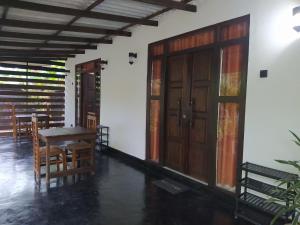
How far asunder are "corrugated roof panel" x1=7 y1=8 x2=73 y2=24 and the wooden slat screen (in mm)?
4246

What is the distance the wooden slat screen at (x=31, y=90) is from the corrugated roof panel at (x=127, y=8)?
5.17m

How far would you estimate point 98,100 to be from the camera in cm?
685

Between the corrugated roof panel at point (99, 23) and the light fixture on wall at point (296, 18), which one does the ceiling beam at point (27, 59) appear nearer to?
the corrugated roof panel at point (99, 23)

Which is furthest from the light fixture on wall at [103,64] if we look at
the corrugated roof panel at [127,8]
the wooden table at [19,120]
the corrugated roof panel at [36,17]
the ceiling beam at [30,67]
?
the ceiling beam at [30,67]

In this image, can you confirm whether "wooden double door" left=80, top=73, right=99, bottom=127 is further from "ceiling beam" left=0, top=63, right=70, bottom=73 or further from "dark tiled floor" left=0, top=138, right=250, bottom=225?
"dark tiled floor" left=0, top=138, right=250, bottom=225

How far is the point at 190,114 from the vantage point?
3941 mm

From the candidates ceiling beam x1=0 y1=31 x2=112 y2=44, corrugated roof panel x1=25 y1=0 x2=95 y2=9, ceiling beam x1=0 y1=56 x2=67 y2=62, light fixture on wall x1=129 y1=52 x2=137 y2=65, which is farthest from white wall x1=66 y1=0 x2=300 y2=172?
ceiling beam x1=0 y1=56 x2=67 y2=62

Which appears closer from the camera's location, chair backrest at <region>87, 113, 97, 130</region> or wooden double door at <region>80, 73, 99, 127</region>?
chair backrest at <region>87, 113, 97, 130</region>

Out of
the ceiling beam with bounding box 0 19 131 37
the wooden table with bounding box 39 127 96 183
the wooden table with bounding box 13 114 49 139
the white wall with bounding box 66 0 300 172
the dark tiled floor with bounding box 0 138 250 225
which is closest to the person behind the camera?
the white wall with bounding box 66 0 300 172

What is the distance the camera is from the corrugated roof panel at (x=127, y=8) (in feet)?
12.5

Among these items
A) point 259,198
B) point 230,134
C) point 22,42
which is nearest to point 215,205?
point 259,198

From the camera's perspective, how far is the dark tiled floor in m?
2.82

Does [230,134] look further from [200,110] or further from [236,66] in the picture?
[236,66]

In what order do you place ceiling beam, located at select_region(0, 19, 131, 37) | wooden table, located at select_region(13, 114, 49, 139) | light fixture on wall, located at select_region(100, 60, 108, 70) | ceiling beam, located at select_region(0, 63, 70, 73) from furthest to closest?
ceiling beam, located at select_region(0, 63, 70, 73)
wooden table, located at select_region(13, 114, 49, 139)
light fixture on wall, located at select_region(100, 60, 108, 70)
ceiling beam, located at select_region(0, 19, 131, 37)
